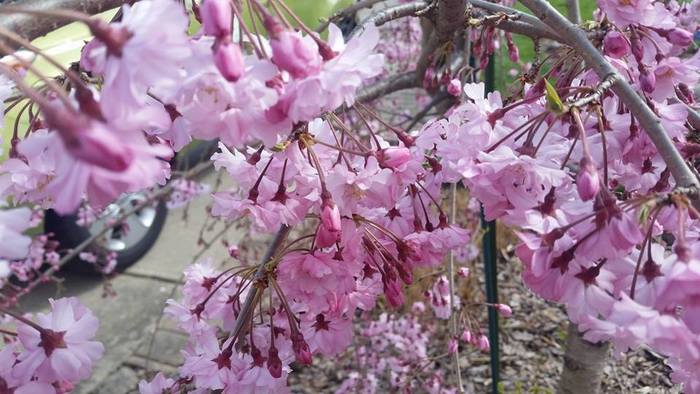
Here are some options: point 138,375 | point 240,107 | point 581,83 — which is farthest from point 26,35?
point 138,375

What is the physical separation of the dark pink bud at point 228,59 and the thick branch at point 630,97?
545 mm

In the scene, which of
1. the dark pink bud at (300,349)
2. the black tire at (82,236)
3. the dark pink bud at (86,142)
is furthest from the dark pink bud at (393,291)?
the black tire at (82,236)

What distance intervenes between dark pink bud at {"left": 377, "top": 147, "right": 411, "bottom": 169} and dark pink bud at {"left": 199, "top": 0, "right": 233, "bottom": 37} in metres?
0.51

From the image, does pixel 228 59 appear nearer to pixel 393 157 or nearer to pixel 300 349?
pixel 393 157

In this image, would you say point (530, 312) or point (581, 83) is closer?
point (581, 83)

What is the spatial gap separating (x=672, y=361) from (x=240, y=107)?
84 centimetres

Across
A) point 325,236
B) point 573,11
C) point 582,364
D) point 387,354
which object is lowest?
point 387,354

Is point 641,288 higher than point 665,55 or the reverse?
the reverse

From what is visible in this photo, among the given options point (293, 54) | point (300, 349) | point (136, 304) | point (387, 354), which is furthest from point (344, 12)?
point (136, 304)

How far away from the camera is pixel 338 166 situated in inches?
46.1

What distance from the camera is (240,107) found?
2.79 ft

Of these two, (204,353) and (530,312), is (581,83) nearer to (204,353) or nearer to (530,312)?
(204,353)

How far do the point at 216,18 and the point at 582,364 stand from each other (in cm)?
228

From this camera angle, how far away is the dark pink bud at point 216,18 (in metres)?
0.72
